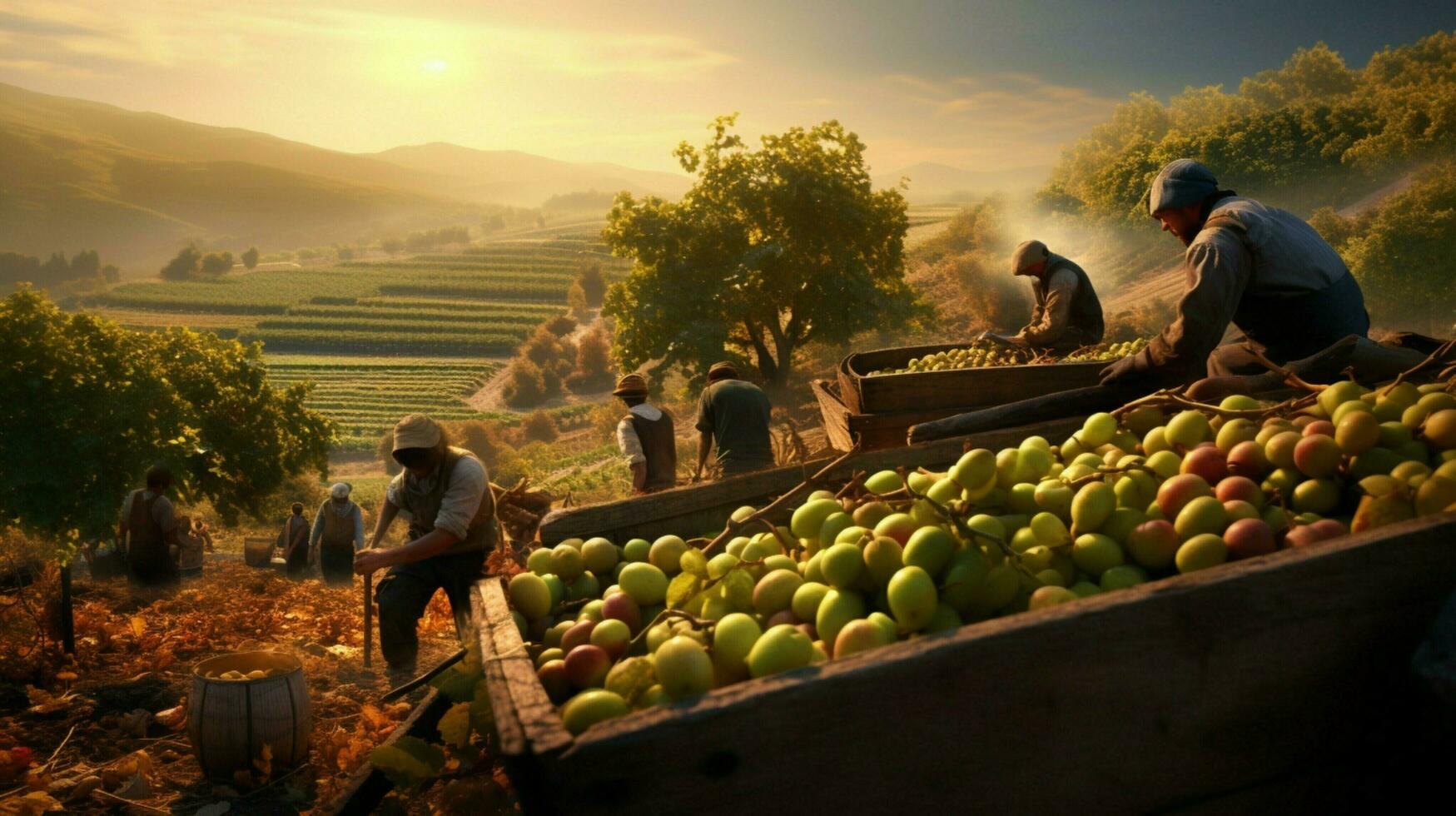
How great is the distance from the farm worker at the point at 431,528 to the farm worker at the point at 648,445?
2022mm

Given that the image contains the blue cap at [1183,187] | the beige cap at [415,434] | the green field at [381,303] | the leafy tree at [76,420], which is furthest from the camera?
the green field at [381,303]

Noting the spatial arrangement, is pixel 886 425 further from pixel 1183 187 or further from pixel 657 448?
pixel 657 448

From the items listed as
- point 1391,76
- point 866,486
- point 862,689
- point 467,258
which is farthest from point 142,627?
point 467,258

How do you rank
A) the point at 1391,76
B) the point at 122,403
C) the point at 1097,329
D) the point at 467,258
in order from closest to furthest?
the point at 1097,329, the point at 122,403, the point at 1391,76, the point at 467,258

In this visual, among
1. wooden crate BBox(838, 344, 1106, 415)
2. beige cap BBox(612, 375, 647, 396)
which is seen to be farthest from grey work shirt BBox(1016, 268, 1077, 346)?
beige cap BBox(612, 375, 647, 396)

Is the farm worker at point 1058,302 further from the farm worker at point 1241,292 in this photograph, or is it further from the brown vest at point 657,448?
the brown vest at point 657,448

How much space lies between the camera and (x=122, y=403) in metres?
10.5

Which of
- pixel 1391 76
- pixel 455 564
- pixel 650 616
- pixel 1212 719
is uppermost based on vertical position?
pixel 1391 76

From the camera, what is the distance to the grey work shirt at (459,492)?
5.37 m

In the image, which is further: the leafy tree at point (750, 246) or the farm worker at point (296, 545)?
Result: the leafy tree at point (750, 246)

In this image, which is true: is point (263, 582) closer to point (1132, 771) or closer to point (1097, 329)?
point (1097, 329)

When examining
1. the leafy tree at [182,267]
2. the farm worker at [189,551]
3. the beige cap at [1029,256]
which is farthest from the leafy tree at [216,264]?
the beige cap at [1029,256]

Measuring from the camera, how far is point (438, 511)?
564 cm

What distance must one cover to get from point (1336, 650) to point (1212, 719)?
0.26m
